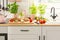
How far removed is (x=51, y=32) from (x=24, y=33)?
0.54m

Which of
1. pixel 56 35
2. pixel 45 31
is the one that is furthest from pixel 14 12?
pixel 56 35

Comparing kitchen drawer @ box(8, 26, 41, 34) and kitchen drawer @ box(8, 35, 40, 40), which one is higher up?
kitchen drawer @ box(8, 26, 41, 34)

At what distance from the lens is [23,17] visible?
148 inches

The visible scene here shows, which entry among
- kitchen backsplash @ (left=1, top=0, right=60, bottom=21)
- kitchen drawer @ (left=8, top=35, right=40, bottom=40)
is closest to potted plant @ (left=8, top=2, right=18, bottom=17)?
kitchen backsplash @ (left=1, top=0, right=60, bottom=21)

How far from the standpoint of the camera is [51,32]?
3.29 meters

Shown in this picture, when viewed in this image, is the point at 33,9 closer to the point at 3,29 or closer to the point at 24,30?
the point at 24,30

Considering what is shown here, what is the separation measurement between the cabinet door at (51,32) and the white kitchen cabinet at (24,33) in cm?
10

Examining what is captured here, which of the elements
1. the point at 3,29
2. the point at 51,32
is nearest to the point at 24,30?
the point at 3,29

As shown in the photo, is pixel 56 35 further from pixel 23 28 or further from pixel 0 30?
pixel 0 30

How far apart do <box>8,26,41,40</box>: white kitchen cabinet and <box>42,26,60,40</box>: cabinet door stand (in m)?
0.10

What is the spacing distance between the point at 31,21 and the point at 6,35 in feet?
1.97

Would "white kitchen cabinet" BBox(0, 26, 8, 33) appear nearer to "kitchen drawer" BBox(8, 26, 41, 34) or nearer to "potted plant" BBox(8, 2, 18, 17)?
"kitchen drawer" BBox(8, 26, 41, 34)

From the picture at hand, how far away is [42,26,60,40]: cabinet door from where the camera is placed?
10.7 ft

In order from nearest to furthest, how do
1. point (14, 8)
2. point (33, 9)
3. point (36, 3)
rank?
1. point (14, 8)
2. point (33, 9)
3. point (36, 3)
